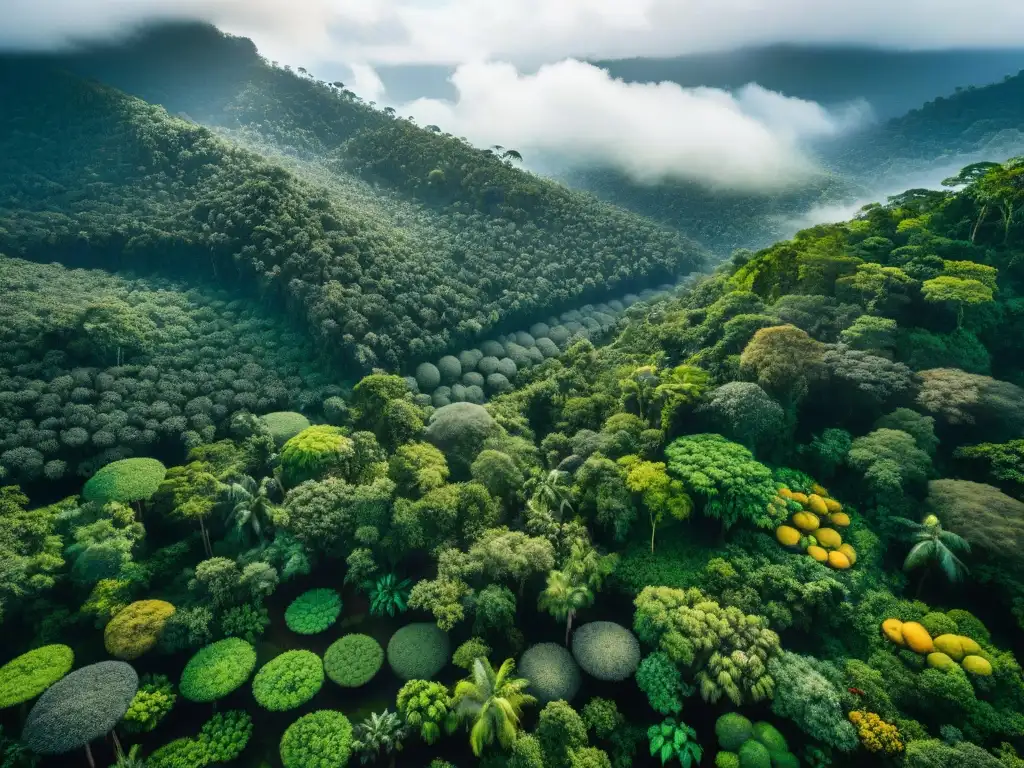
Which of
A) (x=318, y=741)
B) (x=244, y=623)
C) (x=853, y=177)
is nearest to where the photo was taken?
(x=318, y=741)

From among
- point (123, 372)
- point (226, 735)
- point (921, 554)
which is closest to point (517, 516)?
point (226, 735)

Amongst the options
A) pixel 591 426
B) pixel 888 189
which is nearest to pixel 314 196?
pixel 591 426

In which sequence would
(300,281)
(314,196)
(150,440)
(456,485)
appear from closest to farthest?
(456,485) → (150,440) → (300,281) → (314,196)

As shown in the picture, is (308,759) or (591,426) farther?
(591,426)

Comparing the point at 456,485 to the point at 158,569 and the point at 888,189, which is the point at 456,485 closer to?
the point at 158,569

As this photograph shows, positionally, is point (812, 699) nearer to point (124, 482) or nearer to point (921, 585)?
point (921, 585)

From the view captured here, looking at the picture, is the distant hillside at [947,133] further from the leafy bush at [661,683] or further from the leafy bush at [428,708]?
the leafy bush at [428,708]

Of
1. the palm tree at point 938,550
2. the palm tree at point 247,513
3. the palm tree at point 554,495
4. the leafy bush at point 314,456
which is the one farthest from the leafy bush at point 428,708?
the palm tree at point 938,550
